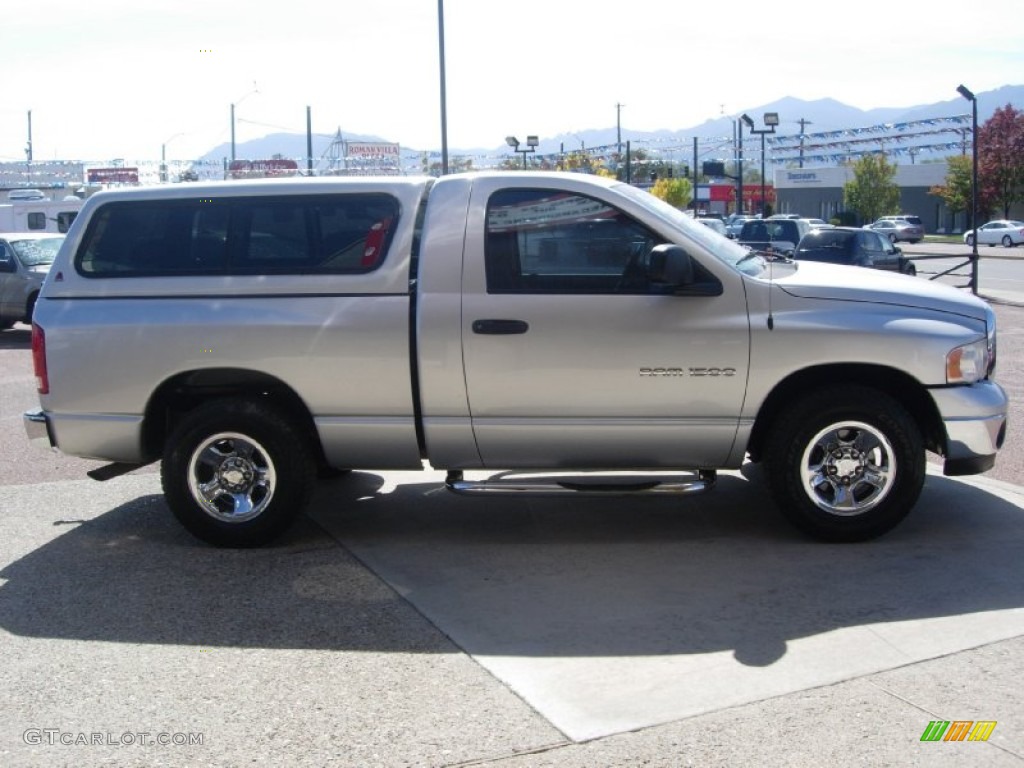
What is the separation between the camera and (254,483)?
676cm

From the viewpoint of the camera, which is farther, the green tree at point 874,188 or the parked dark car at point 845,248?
the green tree at point 874,188

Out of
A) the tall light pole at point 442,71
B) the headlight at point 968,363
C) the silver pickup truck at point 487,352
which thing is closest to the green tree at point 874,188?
the tall light pole at point 442,71

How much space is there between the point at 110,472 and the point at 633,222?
3.42 m

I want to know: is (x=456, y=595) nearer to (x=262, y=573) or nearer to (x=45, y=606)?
(x=262, y=573)

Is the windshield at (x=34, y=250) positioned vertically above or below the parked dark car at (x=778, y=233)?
below

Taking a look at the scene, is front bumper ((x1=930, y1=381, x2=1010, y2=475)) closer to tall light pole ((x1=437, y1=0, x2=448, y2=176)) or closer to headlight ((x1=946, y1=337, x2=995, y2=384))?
headlight ((x1=946, y1=337, x2=995, y2=384))

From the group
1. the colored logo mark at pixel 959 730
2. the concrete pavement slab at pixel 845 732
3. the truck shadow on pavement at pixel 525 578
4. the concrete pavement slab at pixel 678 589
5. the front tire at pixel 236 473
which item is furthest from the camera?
the front tire at pixel 236 473

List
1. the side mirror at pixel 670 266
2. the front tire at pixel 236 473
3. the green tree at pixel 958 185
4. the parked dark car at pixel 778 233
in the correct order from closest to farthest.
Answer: the side mirror at pixel 670 266 < the front tire at pixel 236 473 < the parked dark car at pixel 778 233 < the green tree at pixel 958 185

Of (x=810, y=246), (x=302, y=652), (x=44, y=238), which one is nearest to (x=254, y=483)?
(x=302, y=652)

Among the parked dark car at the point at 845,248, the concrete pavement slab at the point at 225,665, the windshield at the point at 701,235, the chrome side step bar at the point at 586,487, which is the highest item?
the parked dark car at the point at 845,248

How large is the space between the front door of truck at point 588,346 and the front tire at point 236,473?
3.47ft

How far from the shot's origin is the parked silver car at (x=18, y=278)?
19172 millimetres

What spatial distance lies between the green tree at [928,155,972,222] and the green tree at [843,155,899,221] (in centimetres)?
346

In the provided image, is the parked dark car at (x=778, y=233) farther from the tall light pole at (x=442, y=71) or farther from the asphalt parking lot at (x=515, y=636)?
the asphalt parking lot at (x=515, y=636)
